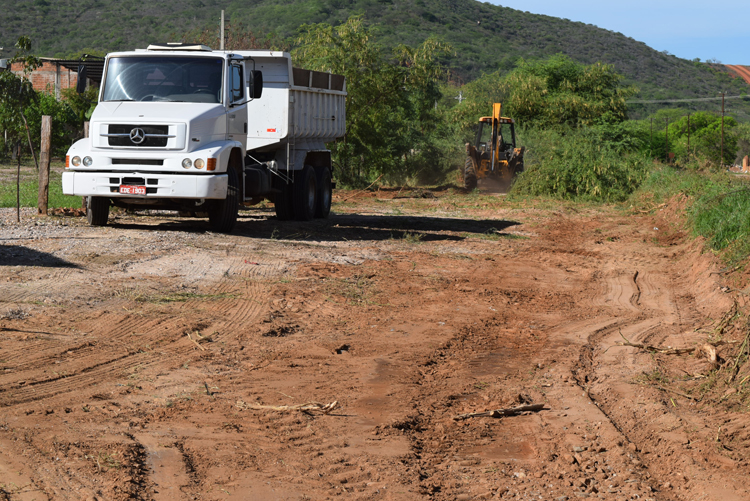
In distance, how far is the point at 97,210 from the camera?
1319 cm

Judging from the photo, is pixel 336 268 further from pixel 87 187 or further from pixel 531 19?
pixel 531 19

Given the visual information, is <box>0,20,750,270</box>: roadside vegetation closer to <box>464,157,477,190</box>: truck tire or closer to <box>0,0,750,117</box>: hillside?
<box>464,157,477,190</box>: truck tire

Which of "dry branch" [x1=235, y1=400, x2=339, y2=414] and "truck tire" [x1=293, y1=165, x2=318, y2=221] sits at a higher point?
"truck tire" [x1=293, y1=165, x2=318, y2=221]

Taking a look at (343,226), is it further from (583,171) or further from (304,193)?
(583,171)

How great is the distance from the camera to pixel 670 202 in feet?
63.0

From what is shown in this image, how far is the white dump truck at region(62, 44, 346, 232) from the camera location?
1232 centimetres

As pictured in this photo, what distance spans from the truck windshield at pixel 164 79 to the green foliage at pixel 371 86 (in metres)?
13.5

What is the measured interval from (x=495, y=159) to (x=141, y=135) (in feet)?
55.4

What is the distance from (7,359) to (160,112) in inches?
277

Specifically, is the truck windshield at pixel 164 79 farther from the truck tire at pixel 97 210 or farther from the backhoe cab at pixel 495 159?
the backhoe cab at pixel 495 159

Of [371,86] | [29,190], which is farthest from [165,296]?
[371,86]

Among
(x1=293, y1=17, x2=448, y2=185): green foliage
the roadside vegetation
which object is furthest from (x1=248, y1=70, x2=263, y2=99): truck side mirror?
(x1=293, y1=17, x2=448, y2=185): green foliage

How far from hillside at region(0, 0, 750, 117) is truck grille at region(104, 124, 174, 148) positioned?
2158 inches

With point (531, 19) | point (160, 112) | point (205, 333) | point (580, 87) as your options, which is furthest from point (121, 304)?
point (531, 19)
